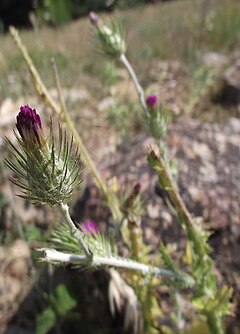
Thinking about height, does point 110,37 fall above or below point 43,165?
above

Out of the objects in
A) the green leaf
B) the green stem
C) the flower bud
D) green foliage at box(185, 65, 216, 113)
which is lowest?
the green stem

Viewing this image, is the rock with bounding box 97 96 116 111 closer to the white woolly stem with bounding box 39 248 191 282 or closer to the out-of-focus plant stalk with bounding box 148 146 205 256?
the out-of-focus plant stalk with bounding box 148 146 205 256

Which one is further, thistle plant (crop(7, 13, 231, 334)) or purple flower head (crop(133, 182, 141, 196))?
purple flower head (crop(133, 182, 141, 196))

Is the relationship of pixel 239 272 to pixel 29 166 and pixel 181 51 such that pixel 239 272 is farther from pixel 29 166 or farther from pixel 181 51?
pixel 181 51

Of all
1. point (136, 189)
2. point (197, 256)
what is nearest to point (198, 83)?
point (197, 256)

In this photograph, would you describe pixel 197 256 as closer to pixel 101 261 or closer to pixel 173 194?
pixel 173 194

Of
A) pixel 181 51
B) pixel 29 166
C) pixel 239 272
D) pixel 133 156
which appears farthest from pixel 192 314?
pixel 181 51

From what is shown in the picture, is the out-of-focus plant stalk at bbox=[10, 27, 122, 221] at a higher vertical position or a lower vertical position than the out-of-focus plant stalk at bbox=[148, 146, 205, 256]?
higher

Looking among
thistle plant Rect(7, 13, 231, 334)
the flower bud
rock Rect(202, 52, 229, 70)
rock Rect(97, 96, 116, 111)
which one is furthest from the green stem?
rock Rect(202, 52, 229, 70)
